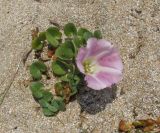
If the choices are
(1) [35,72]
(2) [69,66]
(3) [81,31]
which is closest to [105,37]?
(3) [81,31]

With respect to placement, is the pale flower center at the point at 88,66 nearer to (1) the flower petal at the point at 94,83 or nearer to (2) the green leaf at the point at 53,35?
(1) the flower petal at the point at 94,83

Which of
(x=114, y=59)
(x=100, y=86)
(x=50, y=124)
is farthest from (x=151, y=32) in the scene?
(x=50, y=124)

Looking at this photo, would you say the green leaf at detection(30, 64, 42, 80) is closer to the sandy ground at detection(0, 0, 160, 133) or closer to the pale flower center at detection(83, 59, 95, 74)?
the sandy ground at detection(0, 0, 160, 133)

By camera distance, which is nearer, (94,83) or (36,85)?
(94,83)

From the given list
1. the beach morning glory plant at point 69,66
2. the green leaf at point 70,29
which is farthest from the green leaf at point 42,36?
the green leaf at point 70,29

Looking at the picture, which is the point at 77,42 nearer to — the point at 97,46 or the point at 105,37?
the point at 97,46

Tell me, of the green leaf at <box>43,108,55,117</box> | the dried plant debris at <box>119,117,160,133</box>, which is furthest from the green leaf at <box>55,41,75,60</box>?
the dried plant debris at <box>119,117,160,133</box>

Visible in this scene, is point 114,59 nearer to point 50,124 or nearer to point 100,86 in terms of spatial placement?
point 100,86
